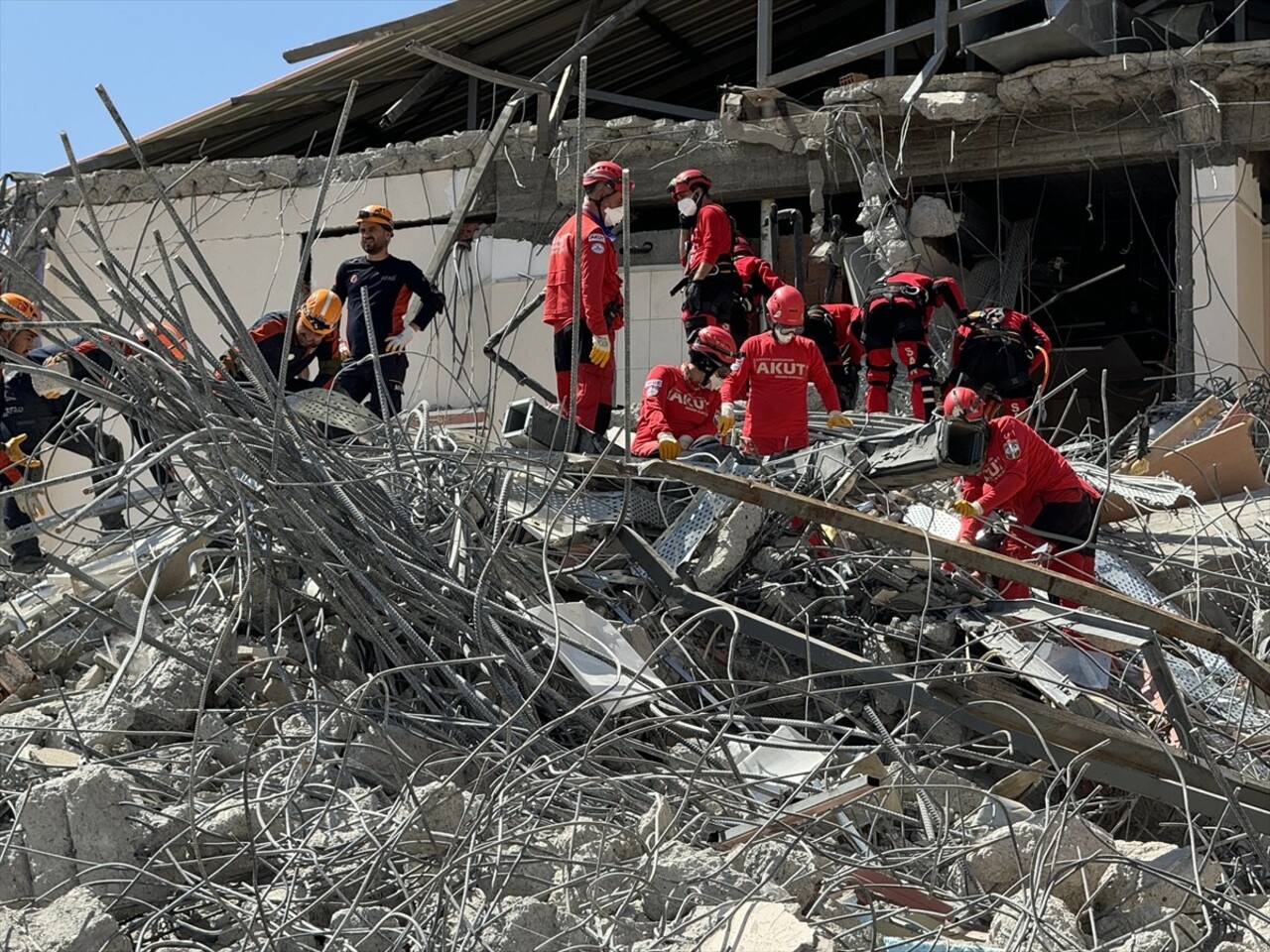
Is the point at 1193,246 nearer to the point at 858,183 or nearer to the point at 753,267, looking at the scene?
the point at 858,183

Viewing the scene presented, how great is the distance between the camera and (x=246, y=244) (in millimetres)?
14539

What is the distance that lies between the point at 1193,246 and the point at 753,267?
3264 mm

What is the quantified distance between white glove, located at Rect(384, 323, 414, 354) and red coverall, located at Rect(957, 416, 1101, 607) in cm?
314

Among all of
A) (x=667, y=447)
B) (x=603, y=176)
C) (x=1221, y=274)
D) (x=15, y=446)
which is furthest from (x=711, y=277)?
(x=15, y=446)

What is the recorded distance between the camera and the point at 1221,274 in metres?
11.7

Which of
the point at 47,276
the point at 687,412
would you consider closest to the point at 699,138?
the point at 687,412

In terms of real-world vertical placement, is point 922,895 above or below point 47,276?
below

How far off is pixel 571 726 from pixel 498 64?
9.82 m

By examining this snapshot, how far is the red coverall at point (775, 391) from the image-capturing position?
8648 mm

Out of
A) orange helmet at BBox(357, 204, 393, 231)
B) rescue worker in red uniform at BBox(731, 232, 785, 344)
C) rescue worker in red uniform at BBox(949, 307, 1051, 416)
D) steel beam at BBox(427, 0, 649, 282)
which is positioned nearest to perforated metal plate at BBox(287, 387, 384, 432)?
orange helmet at BBox(357, 204, 393, 231)

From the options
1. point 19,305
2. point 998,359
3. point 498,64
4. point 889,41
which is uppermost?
point 498,64

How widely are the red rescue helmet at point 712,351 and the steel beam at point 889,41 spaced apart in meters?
4.15

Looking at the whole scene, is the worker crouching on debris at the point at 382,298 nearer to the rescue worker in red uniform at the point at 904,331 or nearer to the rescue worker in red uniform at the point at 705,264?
the rescue worker in red uniform at the point at 705,264

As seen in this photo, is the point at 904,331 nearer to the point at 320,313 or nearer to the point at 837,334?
the point at 837,334
